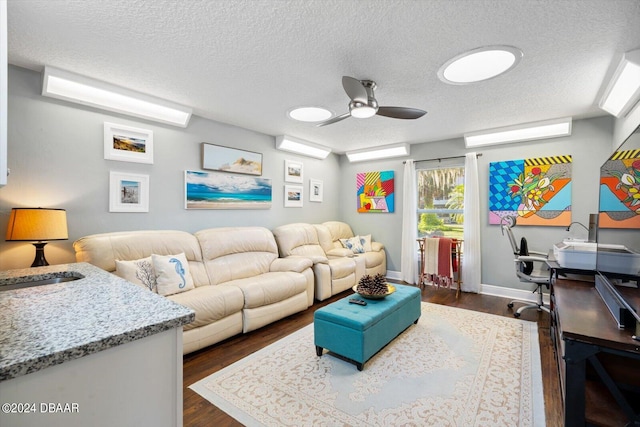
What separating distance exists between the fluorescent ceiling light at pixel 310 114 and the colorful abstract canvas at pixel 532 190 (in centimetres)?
271

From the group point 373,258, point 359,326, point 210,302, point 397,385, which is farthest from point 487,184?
point 210,302

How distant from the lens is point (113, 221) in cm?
291

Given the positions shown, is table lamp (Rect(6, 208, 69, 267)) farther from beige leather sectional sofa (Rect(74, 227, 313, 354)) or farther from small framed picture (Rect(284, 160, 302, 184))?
small framed picture (Rect(284, 160, 302, 184))

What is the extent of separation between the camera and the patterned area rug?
179 cm

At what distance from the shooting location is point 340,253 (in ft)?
15.7

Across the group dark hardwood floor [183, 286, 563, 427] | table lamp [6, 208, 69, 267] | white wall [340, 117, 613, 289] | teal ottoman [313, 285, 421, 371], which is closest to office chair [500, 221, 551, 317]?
dark hardwood floor [183, 286, 563, 427]

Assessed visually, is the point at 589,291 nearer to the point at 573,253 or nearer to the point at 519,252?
the point at 573,253

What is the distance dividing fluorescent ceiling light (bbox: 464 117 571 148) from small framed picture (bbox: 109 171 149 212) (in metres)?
4.40

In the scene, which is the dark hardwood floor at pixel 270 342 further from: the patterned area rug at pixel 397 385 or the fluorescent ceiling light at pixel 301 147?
the fluorescent ceiling light at pixel 301 147

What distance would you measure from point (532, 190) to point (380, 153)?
7.82 feet

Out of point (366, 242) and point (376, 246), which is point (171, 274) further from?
point (376, 246)

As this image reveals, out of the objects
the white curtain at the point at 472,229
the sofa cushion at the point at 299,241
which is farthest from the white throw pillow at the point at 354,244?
the white curtain at the point at 472,229

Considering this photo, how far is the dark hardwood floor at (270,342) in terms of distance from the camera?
5.94 ft

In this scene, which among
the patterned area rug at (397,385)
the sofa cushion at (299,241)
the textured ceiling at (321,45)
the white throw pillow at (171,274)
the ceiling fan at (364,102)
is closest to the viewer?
the textured ceiling at (321,45)
